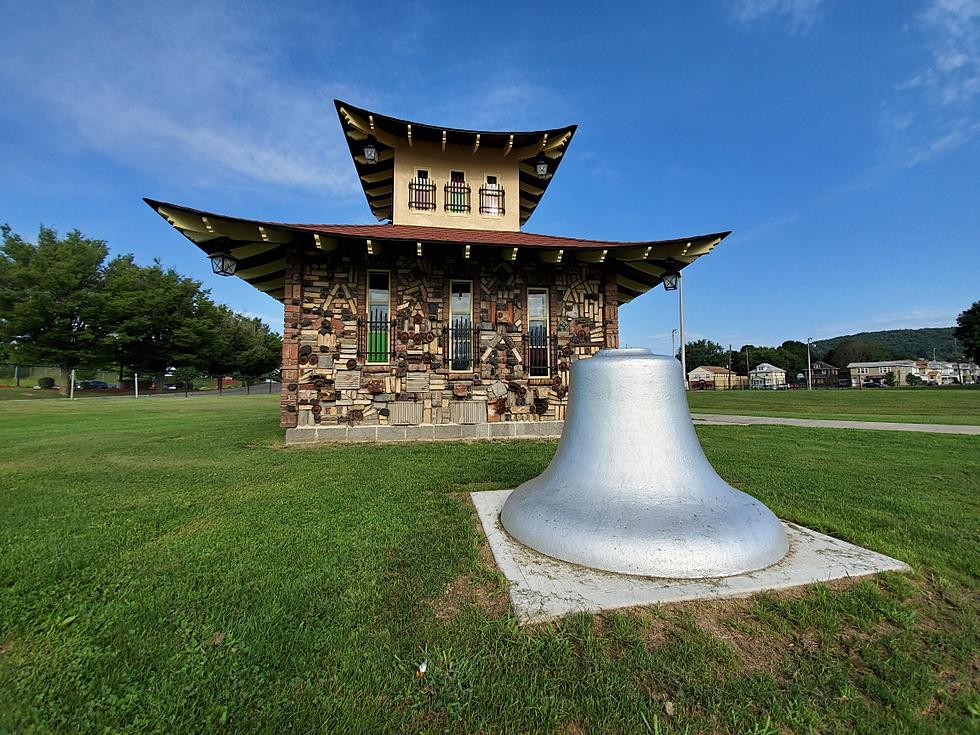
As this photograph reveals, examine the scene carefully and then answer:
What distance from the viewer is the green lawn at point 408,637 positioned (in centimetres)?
159

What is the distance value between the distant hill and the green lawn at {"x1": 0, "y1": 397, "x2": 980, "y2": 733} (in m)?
159

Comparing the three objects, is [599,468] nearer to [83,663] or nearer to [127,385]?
[83,663]

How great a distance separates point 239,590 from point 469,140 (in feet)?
38.4

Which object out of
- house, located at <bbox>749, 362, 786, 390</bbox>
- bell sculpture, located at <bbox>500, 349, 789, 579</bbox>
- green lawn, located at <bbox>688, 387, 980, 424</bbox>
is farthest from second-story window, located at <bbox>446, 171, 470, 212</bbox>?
house, located at <bbox>749, 362, 786, 390</bbox>

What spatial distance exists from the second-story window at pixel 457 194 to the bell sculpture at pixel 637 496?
946cm

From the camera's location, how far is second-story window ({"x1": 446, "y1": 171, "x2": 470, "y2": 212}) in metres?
11.7

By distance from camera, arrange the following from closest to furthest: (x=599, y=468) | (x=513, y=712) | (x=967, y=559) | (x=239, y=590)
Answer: (x=513, y=712)
(x=239, y=590)
(x=967, y=559)
(x=599, y=468)

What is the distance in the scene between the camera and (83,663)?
74.4 inches

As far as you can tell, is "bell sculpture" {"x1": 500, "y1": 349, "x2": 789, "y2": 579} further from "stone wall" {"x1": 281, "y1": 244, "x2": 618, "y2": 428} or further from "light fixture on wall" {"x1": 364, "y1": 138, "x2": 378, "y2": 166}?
"light fixture on wall" {"x1": 364, "y1": 138, "x2": 378, "y2": 166}

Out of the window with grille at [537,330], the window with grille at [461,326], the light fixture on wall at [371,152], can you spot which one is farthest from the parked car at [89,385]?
the window with grille at [537,330]

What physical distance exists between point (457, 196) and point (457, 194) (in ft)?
0.19

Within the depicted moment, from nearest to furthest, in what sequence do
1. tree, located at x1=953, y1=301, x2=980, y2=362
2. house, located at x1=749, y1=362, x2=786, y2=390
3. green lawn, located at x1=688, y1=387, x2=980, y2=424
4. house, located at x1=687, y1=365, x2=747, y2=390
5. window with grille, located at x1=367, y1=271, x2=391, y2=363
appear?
1. window with grille, located at x1=367, y1=271, x2=391, y2=363
2. green lawn, located at x1=688, y1=387, x2=980, y2=424
3. tree, located at x1=953, y1=301, x2=980, y2=362
4. house, located at x1=687, y1=365, x2=747, y2=390
5. house, located at x1=749, y1=362, x2=786, y2=390

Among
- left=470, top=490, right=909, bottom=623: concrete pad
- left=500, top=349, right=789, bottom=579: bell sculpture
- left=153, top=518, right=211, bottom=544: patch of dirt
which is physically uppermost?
left=500, top=349, right=789, bottom=579: bell sculpture

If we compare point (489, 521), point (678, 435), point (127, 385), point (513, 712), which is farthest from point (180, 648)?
point (127, 385)
